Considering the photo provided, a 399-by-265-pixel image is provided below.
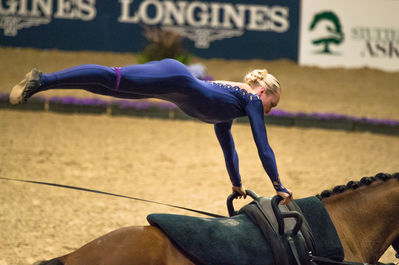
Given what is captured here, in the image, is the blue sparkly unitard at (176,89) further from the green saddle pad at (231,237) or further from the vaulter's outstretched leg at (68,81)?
the green saddle pad at (231,237)

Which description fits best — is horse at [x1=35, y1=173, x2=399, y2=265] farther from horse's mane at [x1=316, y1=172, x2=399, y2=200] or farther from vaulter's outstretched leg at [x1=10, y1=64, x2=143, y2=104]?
vaulter's outstretched leg at [x1=10, y1=64, x2=143, y2=104]

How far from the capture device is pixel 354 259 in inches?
120

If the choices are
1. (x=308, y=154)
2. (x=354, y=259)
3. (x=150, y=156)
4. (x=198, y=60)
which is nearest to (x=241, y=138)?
(x=308, y=154)

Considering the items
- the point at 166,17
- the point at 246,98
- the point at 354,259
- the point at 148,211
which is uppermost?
the point at 166,17

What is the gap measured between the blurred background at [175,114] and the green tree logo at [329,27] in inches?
1.0

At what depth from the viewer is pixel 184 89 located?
3195 mm

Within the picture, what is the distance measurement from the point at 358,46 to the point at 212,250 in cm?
1153

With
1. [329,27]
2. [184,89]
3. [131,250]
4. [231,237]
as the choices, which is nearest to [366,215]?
[231,237]

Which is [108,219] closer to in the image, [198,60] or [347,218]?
[347,218]

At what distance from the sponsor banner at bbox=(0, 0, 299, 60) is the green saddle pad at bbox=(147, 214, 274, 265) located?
36.9 feet

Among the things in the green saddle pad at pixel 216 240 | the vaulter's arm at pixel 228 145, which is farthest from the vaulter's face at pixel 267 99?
the green saddle pad at pixel 216 240

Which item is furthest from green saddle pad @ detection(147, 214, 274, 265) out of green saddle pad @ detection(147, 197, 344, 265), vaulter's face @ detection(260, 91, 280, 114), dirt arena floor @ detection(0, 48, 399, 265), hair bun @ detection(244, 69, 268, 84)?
dirt arena floor @ detection(0, 48, 399, 265)

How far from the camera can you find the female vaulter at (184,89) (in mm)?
2967

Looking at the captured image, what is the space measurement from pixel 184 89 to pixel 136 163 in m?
4.55
